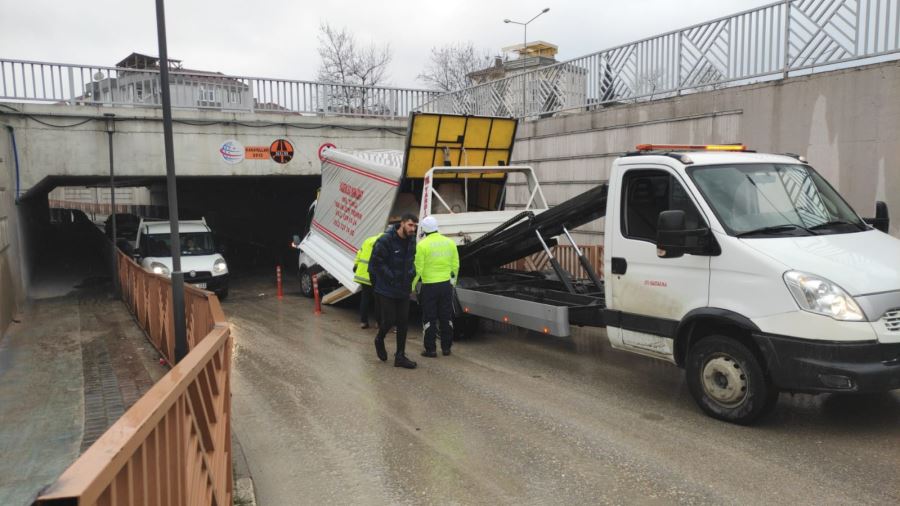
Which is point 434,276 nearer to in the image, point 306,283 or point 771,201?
point 771,201

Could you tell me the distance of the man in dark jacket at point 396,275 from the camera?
7.71m

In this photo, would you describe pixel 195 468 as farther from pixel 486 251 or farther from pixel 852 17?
pixel 852 17

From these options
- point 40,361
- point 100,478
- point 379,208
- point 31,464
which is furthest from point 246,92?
point 100,478

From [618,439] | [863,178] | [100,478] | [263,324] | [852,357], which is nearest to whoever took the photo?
[100,478]

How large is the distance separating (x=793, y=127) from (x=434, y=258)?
5.75 metres

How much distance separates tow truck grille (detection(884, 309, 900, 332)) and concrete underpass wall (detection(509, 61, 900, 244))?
4.42 metres

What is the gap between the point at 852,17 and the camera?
9.04m

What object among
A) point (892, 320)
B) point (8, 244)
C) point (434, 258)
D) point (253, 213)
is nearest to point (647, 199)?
point (892, 320)

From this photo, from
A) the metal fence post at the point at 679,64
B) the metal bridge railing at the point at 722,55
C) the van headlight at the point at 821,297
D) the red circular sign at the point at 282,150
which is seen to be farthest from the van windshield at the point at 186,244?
the van headlight at the point at 821,297

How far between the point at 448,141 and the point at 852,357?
6.91m

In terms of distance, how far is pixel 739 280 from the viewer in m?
5.26

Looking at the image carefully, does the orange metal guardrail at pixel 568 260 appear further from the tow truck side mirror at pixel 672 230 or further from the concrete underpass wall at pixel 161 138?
the concrete underpass wall at pixel 161 138

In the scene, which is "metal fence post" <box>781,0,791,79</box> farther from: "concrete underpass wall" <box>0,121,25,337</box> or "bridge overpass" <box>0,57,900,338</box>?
"concrete underpass wall" <box>0,121,25,337</box>

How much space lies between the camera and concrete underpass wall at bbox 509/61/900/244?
332 inches
